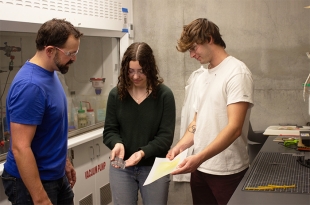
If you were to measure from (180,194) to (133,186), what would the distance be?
229 centimetres

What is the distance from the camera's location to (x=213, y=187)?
2145mm

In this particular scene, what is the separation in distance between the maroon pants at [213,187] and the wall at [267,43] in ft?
6.86

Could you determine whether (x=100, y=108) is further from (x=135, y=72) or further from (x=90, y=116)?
(x=135, y=72)

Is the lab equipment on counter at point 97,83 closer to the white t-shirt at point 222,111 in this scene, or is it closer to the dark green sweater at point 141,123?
the dark green sweater at point 141,123

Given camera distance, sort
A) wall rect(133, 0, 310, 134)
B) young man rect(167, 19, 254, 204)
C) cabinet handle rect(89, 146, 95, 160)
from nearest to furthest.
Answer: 1. young man rect(167, 19, 254, 204)
2. cabinet handle rect(89, 146, 95, 160)
3. wall rect(133, 0, 310, 134)

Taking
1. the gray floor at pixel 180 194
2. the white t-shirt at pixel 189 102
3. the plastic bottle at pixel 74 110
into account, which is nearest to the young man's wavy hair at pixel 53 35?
the plastic bottle at pixel 74 110

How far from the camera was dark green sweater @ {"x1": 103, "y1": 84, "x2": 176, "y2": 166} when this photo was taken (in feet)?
7.50

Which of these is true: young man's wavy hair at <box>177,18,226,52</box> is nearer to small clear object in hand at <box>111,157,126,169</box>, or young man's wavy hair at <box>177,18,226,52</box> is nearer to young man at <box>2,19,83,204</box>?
young man at <box>2,19,83,204</box>

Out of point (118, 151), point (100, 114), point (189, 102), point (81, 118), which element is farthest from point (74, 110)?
point (118, 151)

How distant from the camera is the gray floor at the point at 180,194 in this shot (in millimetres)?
4449

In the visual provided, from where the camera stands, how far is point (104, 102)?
420 cm

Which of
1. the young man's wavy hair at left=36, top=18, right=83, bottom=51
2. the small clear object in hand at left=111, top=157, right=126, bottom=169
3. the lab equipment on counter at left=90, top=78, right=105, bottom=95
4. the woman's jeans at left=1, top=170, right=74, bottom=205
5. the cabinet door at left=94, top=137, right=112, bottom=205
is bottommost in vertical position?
the cabinet door at left=94, top=137, right=112, bottom=205

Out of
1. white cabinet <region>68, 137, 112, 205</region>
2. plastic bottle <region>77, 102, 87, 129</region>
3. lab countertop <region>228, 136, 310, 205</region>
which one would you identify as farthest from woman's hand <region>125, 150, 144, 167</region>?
plastic bottle <region>77, 102, 87, 129</region>

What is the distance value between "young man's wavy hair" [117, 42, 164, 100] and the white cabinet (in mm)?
1257
